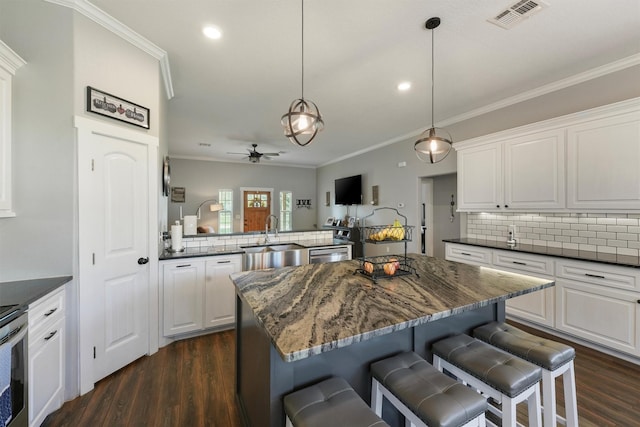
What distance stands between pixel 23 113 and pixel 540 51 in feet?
14.1

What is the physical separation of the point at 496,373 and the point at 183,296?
2.73m

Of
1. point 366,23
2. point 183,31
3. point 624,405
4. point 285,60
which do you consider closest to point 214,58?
point 183,31

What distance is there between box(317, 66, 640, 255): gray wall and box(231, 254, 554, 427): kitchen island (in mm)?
2564

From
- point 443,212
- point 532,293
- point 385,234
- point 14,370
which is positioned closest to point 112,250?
point 14,370

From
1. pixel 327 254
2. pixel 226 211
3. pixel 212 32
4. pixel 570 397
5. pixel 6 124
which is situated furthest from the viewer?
pixel 226 211

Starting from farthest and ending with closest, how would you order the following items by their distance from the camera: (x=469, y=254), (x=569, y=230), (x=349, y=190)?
(x=349, y=190) < (x=469, y=254) < (x=569, y=230)

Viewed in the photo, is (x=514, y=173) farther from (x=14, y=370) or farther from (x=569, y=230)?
(x=14, y=370)

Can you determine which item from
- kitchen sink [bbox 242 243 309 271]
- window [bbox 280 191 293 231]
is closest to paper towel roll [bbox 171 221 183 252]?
kitchen sink [bbox 242 243 309 271]

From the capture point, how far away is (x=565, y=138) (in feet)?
9.27

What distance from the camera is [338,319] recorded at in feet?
3.65

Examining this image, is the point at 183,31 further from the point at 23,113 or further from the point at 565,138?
the point at 565,138

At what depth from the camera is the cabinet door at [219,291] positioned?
290 centimetres

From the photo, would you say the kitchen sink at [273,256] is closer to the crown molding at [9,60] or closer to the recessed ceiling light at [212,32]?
the recessed ceiling light at [212,32]

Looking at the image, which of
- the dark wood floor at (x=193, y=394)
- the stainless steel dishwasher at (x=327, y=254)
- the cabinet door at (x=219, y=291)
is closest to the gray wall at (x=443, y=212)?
the stainless steel dishwasher at (x=327, y=254)
